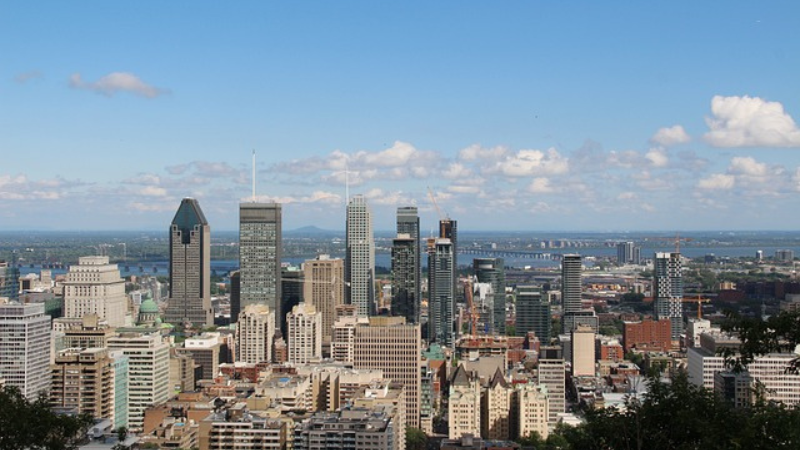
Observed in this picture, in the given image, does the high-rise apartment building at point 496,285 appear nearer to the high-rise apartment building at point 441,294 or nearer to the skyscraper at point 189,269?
the high-rise apartment building at point 441,294

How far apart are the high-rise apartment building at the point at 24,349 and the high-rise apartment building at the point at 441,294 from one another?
84.7 ft

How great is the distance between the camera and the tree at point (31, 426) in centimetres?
834

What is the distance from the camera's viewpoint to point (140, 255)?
10400cm

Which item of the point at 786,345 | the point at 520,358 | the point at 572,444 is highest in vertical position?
the point at 786,345

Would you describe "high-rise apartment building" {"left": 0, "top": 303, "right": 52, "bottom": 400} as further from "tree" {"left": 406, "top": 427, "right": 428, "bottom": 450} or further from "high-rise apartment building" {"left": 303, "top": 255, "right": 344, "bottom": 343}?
"high-rise apartment building" {"left": 303, "top": 255, "right": 344, "bottom": 343}

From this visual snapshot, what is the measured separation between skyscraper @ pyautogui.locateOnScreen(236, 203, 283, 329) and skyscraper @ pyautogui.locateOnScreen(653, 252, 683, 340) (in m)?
22.7

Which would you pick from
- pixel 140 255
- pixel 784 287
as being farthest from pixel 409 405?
pixel 140 255

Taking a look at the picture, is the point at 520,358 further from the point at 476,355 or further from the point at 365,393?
the point at 365,393

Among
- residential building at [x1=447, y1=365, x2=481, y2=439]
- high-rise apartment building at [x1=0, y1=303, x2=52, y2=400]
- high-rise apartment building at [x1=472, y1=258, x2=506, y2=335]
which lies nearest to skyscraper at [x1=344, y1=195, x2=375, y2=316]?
high-rise apartment building at [x1=472, y1=258, x2=506, y2=335]

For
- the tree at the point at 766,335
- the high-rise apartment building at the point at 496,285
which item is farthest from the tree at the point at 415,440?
the high-rise apartment building at the point at 496,285

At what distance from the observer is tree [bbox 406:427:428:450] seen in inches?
1054

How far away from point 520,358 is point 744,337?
1478 inches

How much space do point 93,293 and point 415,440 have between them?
98.9 ft

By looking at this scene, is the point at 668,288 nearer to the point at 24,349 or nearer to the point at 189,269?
the point at 189,269
